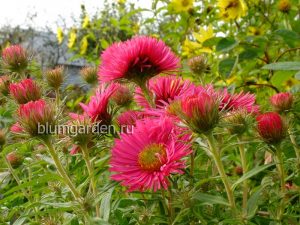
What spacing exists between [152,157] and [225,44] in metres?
0.46

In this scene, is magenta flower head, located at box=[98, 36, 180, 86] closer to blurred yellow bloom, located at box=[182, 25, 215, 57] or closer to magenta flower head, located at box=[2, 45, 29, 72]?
magenta flower head, located at box=[2, 45, 29, 72]

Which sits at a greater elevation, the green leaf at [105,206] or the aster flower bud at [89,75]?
the aster flower bud at [89,75]

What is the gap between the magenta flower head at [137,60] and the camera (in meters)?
0.69

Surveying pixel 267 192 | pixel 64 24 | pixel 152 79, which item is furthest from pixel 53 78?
pixel 64 24

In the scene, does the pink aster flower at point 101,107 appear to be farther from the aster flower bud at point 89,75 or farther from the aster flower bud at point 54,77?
the aster flower bud at point 89,75

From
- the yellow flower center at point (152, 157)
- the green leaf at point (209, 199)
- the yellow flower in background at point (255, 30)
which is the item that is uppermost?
the yellow flower in background at point (255, 30)

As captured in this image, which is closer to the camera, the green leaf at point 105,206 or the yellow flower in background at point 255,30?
the green leaf at point 105,206

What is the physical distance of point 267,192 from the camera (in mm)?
773

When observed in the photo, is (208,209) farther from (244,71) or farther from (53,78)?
(244,71)

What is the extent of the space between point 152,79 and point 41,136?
0.75ft

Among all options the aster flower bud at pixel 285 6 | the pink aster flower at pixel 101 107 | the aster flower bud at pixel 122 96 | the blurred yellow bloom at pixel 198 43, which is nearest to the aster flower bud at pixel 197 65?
the aster flower bud at pixel 122 96

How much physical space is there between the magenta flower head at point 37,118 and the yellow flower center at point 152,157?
0.47ft

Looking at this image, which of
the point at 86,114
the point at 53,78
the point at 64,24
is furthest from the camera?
the point at 64,24

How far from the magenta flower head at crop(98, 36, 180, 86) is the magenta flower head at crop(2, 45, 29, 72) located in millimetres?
340
